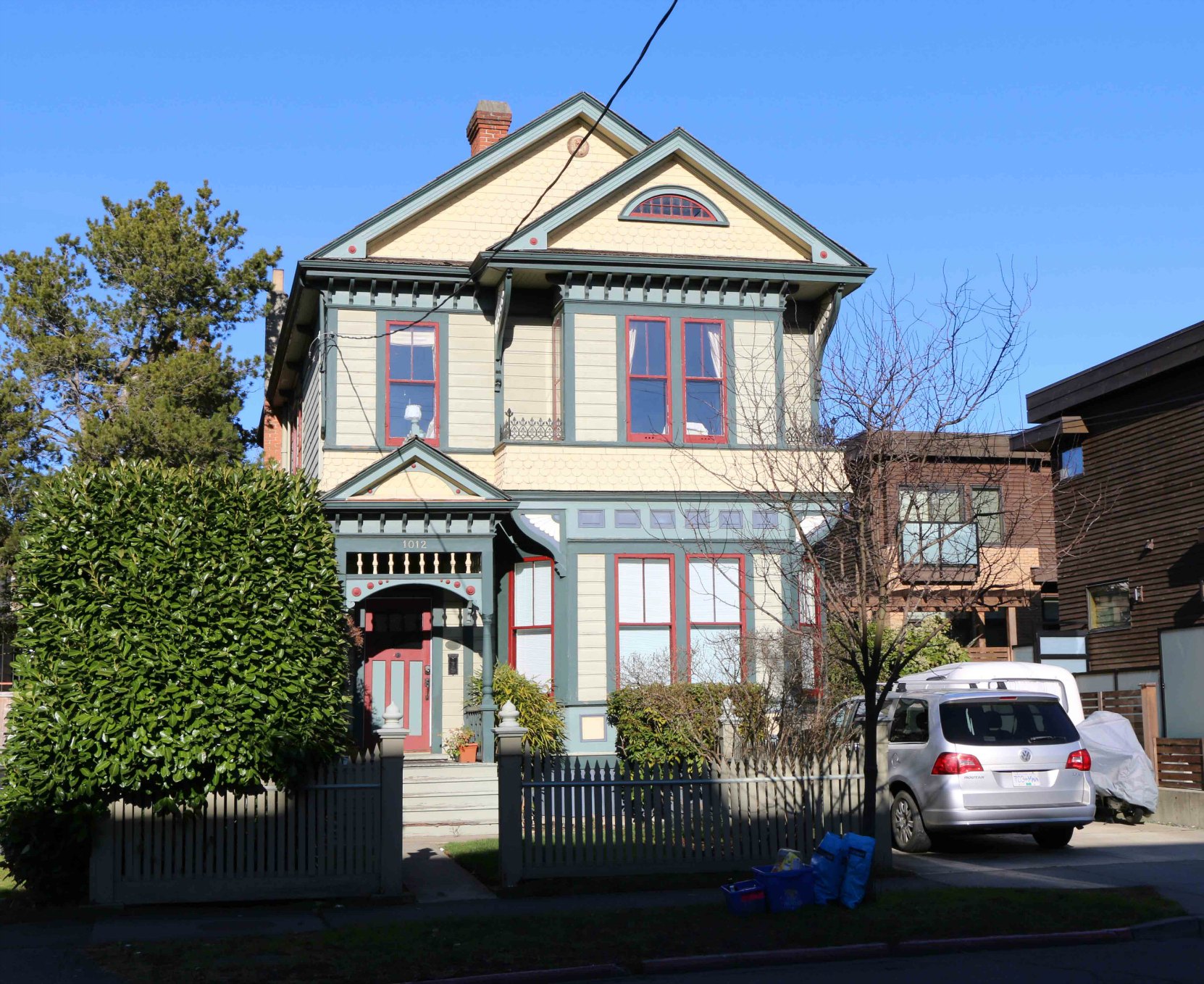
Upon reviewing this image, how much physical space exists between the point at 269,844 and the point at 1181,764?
488 inches

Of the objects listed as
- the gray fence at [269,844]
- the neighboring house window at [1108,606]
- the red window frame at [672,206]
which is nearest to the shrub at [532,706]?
the gray fence at [269,844]

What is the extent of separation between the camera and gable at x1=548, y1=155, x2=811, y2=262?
71.3ft

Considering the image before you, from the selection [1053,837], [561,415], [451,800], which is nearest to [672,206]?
[561,415]

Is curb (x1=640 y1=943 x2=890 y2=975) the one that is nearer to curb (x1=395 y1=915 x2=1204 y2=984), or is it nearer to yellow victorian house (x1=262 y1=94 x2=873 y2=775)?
curb (x1=395 y1=915 x2=1204 y2=984)

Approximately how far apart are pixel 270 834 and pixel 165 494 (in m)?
3.25

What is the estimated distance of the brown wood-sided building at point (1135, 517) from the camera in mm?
23547

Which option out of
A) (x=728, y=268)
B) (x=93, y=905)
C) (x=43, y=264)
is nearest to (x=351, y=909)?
(x=93, y=905)

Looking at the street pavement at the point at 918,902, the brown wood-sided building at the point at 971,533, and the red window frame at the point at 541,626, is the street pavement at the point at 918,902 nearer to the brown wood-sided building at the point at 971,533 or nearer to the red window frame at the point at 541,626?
the brown wood-sided building at the point at 971,533

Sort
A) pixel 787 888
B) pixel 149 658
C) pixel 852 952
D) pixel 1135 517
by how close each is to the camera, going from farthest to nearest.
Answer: pixel 1135 517 → pixel 149 658 → pixel 787 888 → pixel 852 952

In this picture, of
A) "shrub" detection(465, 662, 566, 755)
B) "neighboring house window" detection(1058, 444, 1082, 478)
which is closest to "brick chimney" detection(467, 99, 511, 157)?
"shrub" detection(465, 662, 566, 755)

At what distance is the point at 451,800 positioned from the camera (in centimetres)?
1850

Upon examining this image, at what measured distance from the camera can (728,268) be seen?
21594 mm

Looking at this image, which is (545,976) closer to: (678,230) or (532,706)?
(532,706)

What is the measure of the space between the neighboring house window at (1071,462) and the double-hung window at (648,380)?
1022 cm
